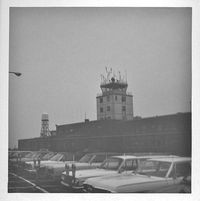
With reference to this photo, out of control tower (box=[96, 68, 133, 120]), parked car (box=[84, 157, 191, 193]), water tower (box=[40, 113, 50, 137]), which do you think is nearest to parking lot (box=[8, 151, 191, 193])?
parked car (box=[84, 157, 191, 193])

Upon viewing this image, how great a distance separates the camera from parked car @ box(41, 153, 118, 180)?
2061 mm

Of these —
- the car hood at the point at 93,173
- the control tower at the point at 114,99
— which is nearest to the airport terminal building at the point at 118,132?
the control tower at the point at 114,99

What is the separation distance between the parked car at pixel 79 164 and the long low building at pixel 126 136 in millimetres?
35

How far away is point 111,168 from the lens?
81.0 inches

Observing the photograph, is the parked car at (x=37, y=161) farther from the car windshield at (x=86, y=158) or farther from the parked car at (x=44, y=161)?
the car windshield at (x=86, y=158)

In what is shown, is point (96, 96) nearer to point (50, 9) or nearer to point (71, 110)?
point (71, 110)

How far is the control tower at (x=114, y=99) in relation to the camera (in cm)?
206

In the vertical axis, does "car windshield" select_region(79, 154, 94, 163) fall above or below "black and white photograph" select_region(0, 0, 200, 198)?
below

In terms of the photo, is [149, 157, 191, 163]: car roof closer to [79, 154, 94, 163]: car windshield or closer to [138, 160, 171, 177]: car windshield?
[138, 160, 171, 177]: car windshield

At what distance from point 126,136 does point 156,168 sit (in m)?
→ 0.25

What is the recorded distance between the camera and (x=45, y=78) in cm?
210

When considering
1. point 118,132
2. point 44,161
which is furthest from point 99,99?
point 44,161

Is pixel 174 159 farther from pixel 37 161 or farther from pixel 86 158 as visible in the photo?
pixel 37 161
